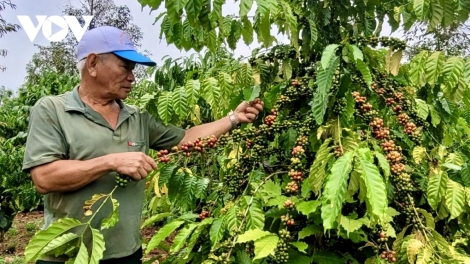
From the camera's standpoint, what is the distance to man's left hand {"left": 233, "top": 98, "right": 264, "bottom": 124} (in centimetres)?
209

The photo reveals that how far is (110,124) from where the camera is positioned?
2.09 metres

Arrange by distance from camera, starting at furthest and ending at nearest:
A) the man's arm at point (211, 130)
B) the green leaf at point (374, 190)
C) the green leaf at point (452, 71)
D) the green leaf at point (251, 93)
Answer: the man's arm at point (211, 130), the green leaf at point (251, 93), the green leaf at point (452, 71), the green leaf at point (374, 190)

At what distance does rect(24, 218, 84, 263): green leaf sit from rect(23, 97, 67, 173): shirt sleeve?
1.18 feet

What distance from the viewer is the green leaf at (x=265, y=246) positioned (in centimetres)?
138

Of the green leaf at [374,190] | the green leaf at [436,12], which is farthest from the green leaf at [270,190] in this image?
the green leaf at [436,12]

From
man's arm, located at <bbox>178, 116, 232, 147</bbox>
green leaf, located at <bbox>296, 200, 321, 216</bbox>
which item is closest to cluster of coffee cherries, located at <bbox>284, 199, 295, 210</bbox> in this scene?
green leaf, located at <bbox>296, 200, 321, 216</bbox>

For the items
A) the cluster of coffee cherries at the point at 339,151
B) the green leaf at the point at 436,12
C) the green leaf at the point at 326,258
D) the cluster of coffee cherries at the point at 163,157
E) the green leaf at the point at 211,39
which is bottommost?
the green leaf at the point at 326,258

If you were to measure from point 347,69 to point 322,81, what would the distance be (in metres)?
0.21

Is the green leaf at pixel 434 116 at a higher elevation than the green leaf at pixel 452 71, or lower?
lower

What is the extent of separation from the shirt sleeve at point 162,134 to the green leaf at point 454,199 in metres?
1.26

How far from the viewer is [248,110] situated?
6.90 ft

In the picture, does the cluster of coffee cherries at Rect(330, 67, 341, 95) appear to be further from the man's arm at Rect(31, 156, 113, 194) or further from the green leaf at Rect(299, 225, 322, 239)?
the man's arm at Rect(31, 156, 113, 194)

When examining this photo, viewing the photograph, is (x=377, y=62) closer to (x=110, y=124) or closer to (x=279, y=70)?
(x=279, y=70)

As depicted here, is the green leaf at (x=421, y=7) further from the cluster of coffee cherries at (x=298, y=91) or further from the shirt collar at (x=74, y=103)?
the shirt collar at (x=74, y=103)
